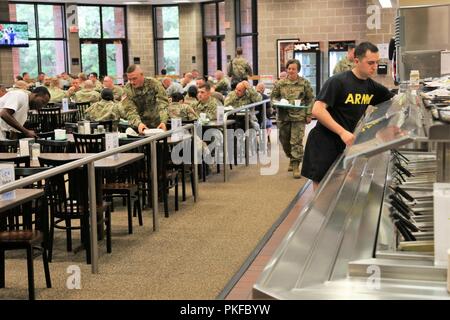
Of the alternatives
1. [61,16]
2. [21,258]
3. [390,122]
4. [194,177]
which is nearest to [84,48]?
[61,16]

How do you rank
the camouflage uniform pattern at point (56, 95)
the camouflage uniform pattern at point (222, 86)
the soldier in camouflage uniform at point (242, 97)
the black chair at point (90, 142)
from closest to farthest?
the black chair at point (90, 142), the soldier in camouflage uniform at point (242, 97), the camouflage uniform pattern at point (222, 86), the camouflage uniform pattern at point (56, 95)

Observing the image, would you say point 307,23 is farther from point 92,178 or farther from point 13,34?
point 92,178

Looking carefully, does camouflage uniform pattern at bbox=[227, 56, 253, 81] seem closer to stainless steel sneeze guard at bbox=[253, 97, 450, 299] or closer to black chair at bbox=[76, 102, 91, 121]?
black chair at bbox=[76, 102, 91, 121]

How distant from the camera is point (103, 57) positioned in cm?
2427

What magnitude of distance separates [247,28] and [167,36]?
212 inches

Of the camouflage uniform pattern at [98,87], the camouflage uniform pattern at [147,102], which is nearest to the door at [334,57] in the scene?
the camouflage uniform pattern at [98,87]

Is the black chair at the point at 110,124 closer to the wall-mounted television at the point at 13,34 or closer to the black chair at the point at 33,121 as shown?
the black chair at the point at 33,121

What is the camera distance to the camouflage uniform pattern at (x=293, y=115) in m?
9.27

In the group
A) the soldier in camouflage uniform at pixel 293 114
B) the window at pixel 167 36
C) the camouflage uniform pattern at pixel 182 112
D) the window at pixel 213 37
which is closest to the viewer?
the camouflage uniform pattern at pixel 182 112

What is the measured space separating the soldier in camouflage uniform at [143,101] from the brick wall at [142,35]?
1683 cm

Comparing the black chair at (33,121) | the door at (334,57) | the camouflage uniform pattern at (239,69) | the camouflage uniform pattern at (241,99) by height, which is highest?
the door at (334,57)

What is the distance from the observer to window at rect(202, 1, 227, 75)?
2255 centimetres

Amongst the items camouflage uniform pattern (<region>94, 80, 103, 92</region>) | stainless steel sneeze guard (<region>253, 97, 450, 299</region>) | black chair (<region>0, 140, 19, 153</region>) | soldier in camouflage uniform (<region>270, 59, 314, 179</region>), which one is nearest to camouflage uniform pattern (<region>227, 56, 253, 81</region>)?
camouflage uniform pattern (<region>94, 80, 103, 92</region>)

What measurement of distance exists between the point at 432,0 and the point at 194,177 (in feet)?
11.8
